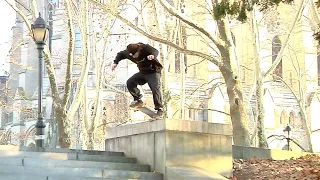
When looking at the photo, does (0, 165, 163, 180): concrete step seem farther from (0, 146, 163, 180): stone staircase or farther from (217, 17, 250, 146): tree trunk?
(217, 17, 250, 146): tree trunk

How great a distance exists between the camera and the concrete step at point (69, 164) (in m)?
9.22

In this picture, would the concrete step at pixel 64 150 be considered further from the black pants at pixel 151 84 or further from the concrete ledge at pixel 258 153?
the concrete ledge at pixel 258 153

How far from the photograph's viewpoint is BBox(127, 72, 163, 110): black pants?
35.4 feet

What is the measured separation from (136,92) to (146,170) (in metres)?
1.55

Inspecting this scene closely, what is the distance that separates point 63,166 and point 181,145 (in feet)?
7.36

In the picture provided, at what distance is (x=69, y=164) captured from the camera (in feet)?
32.1

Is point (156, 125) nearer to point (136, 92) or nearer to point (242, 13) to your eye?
point (136, 92)

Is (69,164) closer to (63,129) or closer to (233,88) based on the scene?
(233,88)

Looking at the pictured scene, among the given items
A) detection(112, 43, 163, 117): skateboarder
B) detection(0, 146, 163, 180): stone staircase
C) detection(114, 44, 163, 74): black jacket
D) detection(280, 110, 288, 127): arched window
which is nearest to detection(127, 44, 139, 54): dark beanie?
detection(112, 43, 163, 117): skateboarder

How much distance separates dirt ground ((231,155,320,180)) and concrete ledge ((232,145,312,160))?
0.79 metres

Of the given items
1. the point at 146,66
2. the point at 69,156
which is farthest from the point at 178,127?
the point at 69,156

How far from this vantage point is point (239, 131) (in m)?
16.8

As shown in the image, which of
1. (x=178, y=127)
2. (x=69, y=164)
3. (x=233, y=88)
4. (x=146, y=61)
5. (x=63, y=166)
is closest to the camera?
(x=63, y=166)

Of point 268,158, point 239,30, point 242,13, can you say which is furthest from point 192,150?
point 239,30
